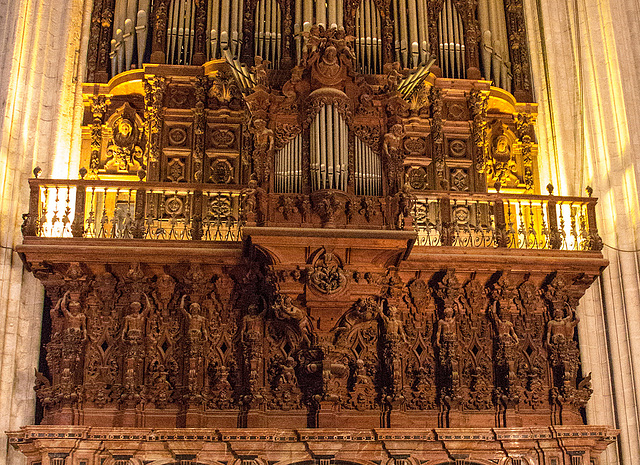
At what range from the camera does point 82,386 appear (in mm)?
10820

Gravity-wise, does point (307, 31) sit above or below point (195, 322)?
above

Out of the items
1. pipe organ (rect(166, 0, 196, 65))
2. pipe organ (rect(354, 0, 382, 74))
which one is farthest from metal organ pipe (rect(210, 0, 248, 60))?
pipe organ (rect(354, 0, 382, 74))

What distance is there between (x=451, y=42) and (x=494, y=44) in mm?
680

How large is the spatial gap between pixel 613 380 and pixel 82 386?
690cm

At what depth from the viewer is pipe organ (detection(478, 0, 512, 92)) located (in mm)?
13500

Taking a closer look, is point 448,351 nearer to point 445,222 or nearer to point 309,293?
point 445,222

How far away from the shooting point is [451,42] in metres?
13.6

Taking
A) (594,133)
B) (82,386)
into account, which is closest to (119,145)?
(82,386)

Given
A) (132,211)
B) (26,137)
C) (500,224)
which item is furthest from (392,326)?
(26,137)

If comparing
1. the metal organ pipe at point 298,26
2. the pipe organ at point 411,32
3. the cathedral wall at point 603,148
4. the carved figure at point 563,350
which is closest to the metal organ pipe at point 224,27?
the metal organ pipe at point 298,26

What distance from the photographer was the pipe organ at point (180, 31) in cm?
1307

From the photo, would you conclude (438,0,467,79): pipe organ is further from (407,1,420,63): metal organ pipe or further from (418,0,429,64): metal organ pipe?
(407,1,420,63): metal organ pipe

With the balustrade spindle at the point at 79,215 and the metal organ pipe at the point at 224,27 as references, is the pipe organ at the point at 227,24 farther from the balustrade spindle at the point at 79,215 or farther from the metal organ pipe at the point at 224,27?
the balustrade spindle at the point at 79,215

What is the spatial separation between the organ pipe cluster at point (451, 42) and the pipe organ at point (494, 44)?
34cm
